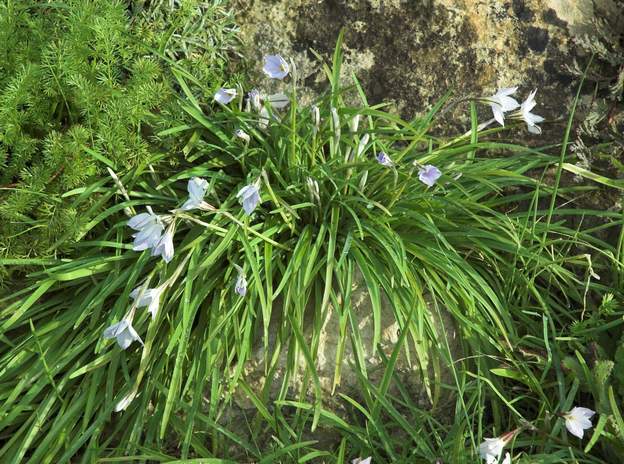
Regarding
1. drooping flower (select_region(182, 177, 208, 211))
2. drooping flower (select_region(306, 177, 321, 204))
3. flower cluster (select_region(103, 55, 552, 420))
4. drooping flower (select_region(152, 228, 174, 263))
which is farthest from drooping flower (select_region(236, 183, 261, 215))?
drooping flower (select_region(306, 177, 321, 204))

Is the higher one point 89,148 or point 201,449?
point 89,148

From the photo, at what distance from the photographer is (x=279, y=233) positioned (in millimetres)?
2895

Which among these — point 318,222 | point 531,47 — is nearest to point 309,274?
point 318,222

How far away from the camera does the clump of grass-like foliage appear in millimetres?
2539

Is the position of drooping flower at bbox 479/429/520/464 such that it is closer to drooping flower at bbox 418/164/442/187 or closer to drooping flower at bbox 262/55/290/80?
drooping flower at bbox 418/164/442/187

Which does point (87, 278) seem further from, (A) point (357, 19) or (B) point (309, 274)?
(A) point (357, 19)

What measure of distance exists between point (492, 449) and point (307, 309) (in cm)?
92

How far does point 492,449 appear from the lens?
217 centimetres

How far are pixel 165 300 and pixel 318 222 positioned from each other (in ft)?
2.17

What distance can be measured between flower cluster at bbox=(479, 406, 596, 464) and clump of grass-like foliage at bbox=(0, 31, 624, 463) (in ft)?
0.26

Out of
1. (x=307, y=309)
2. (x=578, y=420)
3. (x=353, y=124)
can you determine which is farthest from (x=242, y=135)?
(x=578, y=420)

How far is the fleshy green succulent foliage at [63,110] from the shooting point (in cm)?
269

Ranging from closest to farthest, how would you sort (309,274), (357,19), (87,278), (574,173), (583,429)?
(583,429)
(309,274)
(87,278)
(574,173)
(357,19)

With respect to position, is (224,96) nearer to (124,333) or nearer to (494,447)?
(124,333)
